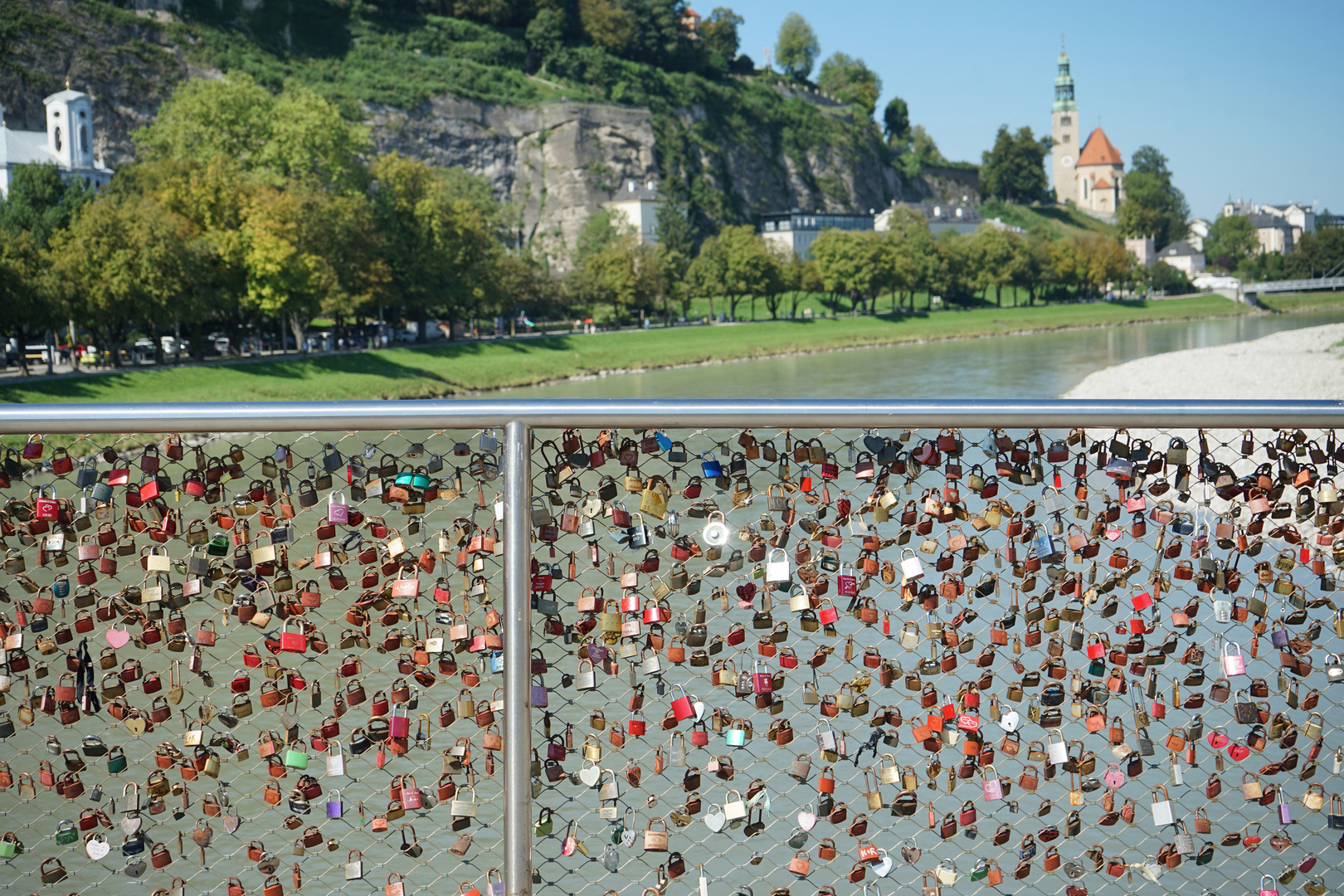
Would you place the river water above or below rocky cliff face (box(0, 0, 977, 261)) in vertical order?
below

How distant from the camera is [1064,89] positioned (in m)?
181

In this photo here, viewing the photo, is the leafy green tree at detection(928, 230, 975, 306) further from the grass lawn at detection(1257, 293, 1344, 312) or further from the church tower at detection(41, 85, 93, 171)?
the church tower at detection(41, 85, 93, 171)

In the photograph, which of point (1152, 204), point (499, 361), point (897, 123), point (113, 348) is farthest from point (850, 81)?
point (113, 348)

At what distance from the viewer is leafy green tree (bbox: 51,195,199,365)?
122 feet

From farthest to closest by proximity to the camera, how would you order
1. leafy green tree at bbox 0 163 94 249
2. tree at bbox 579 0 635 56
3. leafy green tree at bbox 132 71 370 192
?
tree at bbox 579 0 635 56, leafy green tree at bbox 132 71 370 192, leafy green tree at bbox 0 163 94 249

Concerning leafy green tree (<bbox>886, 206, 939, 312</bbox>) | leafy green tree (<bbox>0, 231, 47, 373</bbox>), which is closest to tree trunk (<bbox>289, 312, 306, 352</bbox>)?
leafy green tree (<bbox>0, 231, 47, 373</bbox>)

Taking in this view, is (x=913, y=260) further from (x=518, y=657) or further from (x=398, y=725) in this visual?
(x=518, y=657)

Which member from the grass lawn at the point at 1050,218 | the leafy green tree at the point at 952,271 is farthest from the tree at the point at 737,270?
the grass lawn at the point at 1050,218

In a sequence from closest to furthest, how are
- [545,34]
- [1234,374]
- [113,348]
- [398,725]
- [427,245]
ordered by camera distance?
1. [398,725]
2. [1234,374]
3. [113,348]
4. [427,245]
5. [545,34]

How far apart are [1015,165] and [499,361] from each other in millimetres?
120111

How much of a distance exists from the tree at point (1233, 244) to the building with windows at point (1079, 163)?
14.9 metres

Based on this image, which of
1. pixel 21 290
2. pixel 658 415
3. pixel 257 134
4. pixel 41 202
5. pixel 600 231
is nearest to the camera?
pixel 658 415

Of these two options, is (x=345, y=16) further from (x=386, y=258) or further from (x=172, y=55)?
(x=386, y=258)

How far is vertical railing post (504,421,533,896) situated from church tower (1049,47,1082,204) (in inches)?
7245
